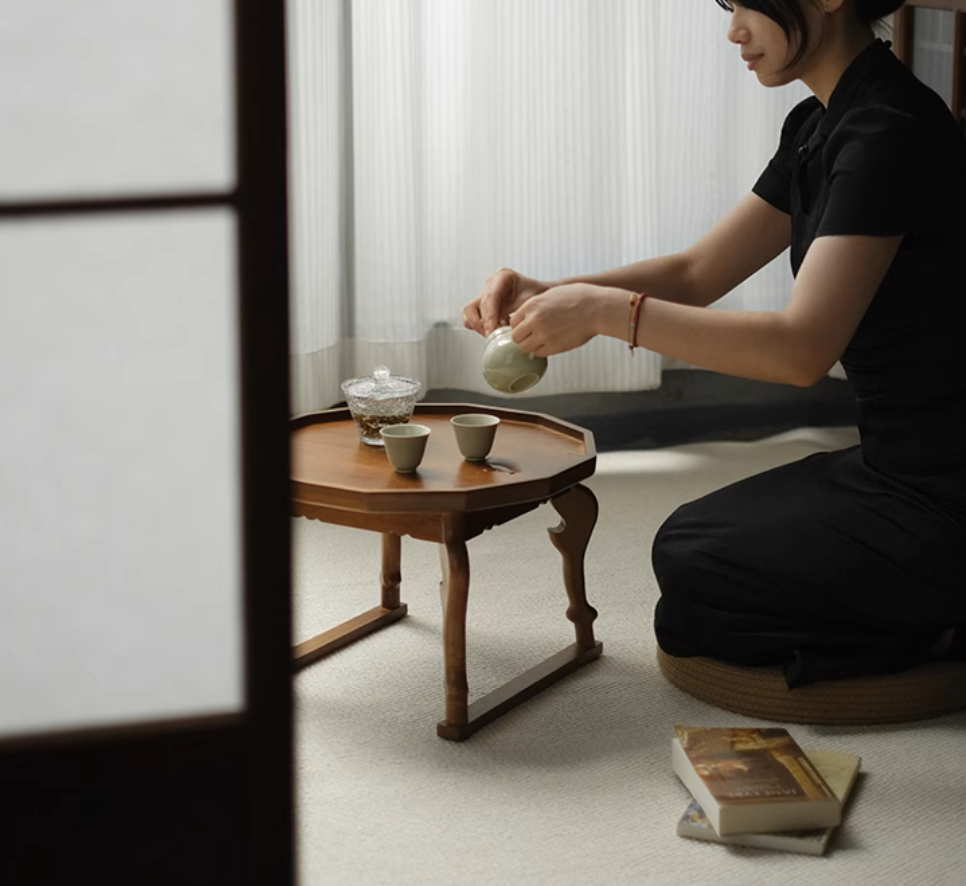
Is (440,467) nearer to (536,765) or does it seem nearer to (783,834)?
(536,765)

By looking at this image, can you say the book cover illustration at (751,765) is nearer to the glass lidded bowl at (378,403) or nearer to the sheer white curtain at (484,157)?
the glass lidded bowl at (378,403)

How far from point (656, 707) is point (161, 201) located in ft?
5.42

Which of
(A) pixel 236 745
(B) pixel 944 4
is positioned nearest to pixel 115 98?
(A) pixel 236 745

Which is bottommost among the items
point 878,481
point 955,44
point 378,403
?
point 878,481

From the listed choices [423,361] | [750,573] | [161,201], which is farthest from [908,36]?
[161,201]

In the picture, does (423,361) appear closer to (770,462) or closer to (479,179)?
(479,179)

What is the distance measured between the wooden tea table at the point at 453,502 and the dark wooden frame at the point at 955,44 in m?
1.77

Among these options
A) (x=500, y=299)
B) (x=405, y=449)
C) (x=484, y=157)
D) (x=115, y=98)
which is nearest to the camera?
(x=115, y=98)

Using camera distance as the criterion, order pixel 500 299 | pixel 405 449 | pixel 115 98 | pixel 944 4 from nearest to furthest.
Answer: pixel 115 98
pixel 405 449
pixel 500 299
pixel 944 4

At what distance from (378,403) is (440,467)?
18 cm

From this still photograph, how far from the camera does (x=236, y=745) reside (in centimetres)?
96

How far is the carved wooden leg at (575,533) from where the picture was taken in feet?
8.20

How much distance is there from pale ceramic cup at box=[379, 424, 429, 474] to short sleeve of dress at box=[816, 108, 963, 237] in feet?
2.29

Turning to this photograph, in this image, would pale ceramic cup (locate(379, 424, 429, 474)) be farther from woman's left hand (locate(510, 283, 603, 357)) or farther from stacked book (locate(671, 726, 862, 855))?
stacked book (locate(671, 726, 862, 855))
